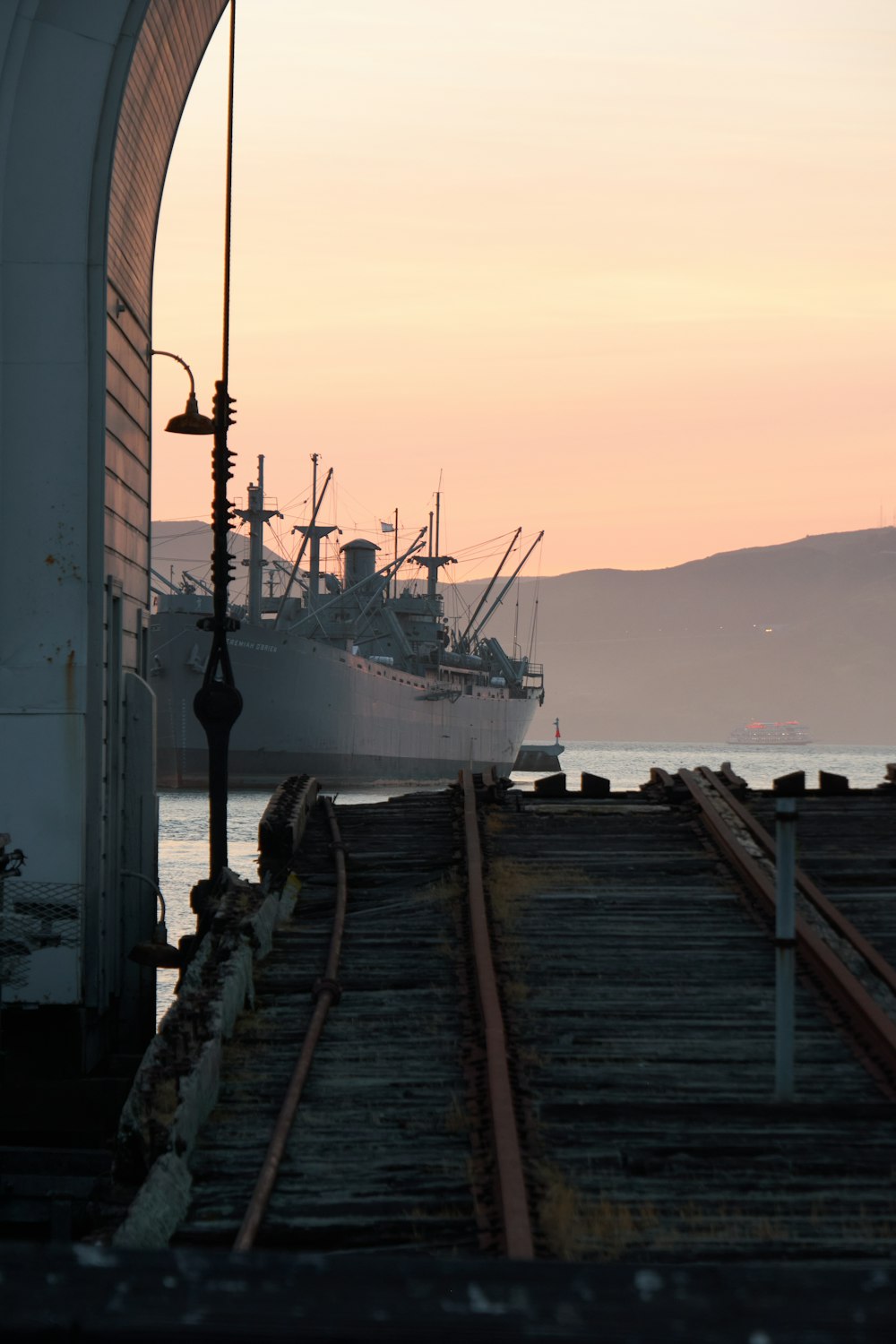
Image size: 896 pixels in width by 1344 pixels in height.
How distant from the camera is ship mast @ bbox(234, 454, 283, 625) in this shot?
87.9 m

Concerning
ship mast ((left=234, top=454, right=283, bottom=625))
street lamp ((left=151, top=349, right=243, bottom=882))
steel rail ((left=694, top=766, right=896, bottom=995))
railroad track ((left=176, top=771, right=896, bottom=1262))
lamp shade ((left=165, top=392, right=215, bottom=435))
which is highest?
ship mast ((left=234, top=454, right=283, bottom=625))

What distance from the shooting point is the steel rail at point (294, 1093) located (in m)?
5.23

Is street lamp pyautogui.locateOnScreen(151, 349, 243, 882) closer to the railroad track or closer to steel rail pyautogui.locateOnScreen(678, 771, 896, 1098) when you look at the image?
the railroad track

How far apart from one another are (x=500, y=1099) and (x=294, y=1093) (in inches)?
37.8

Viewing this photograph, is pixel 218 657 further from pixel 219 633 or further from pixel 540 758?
pixel 540 758

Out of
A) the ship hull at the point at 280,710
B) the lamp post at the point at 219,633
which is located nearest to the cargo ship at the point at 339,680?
the ship hull at the point at 280,710

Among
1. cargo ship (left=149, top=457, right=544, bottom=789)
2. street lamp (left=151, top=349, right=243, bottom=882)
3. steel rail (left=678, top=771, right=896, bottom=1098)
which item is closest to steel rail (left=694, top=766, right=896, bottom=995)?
steel rail (left=678, top=771, right=896, bottom=1098)

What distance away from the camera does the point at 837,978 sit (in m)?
8.58

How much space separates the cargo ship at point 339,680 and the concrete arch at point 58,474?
55300 millimetres

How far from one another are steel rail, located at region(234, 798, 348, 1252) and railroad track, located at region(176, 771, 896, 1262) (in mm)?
21

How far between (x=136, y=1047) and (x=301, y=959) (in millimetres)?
4272

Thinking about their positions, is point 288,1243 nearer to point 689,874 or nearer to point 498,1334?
point 498,1334

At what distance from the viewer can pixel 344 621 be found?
10112cm

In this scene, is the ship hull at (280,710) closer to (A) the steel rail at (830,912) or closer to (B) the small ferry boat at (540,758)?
(A) the steel rail at (830,912)
